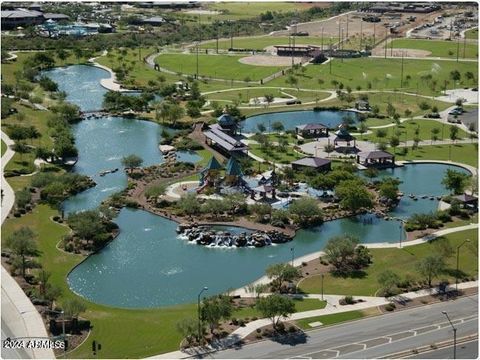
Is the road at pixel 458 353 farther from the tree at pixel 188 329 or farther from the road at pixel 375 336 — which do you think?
the tree at pixel 188 329

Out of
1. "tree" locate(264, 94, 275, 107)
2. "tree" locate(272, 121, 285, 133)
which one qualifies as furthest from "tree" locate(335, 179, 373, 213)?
"tree" locate(264, 94, 275, 107)

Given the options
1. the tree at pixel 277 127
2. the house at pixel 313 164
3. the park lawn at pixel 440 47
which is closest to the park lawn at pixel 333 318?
the house at pixel 313 164

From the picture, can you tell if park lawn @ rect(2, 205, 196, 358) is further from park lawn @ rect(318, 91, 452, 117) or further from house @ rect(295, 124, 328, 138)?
park lawn @ rect(318, 91, 452, 117)

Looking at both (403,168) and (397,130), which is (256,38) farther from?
(403,168)

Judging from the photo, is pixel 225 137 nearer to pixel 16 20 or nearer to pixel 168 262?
pixel 168 262

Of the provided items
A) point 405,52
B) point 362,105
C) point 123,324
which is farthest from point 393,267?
point 405,52

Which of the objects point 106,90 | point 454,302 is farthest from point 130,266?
point 106,90
